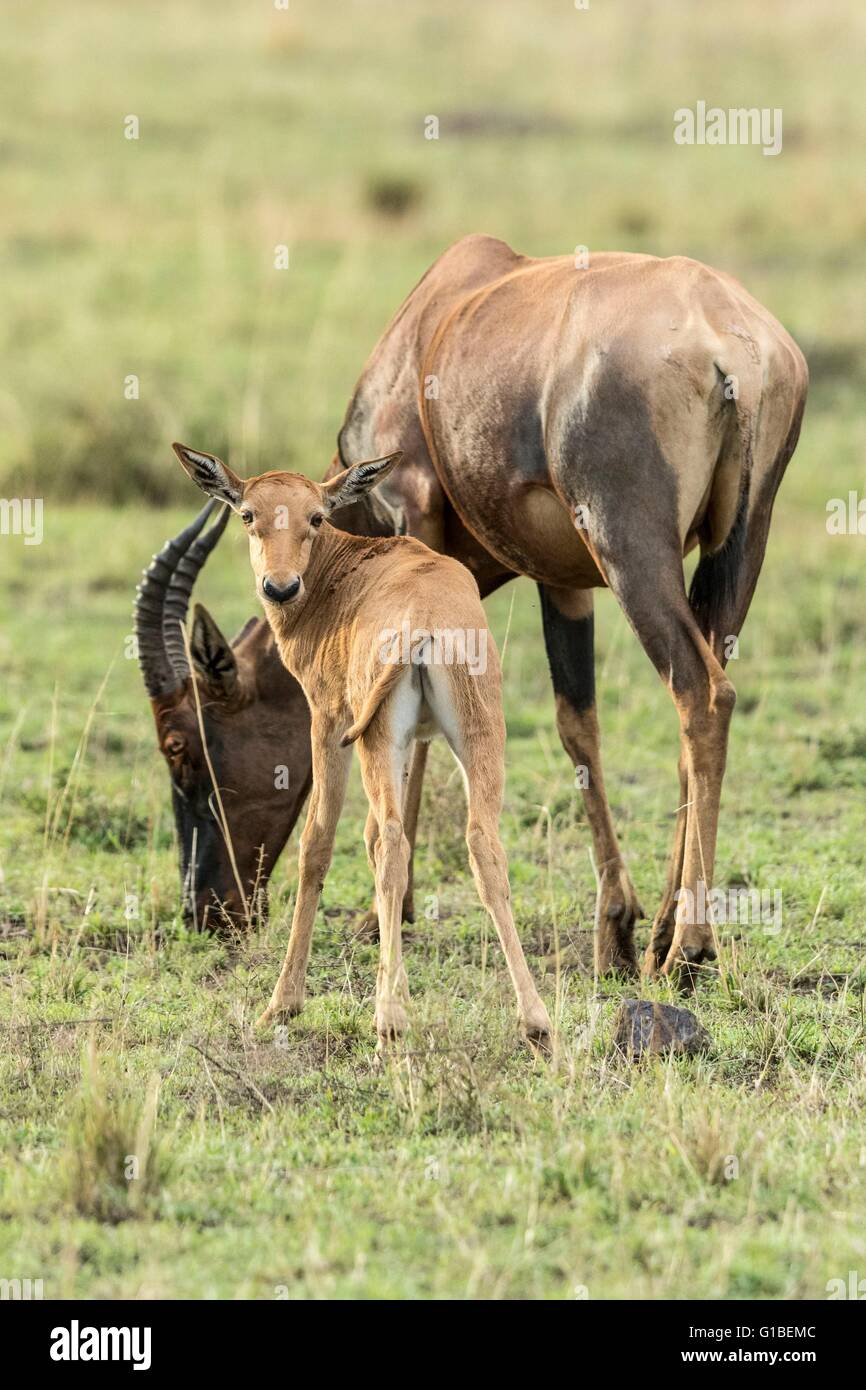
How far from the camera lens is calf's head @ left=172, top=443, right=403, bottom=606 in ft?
20.0

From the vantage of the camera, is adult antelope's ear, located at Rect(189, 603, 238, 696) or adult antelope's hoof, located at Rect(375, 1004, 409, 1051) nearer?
adult antelope's hoof, located at Rect(375, 1004, 409, 1051)

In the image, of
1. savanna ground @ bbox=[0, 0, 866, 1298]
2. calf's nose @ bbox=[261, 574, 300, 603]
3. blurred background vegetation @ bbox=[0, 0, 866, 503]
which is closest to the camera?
savanna ground @ bbox=[0, 0, 866, 1298]

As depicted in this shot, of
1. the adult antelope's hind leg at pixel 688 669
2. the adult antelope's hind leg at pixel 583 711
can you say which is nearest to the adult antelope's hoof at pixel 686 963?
the adult antelope's hind leg at pixel 688 669

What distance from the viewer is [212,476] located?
247 inches

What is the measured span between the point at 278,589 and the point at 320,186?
17.4 metres

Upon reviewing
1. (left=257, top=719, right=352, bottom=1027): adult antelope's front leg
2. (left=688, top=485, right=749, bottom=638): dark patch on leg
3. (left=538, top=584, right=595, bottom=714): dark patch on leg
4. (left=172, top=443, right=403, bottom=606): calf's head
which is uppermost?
(left=172, top=443, right=403, bottom=606): calf's head

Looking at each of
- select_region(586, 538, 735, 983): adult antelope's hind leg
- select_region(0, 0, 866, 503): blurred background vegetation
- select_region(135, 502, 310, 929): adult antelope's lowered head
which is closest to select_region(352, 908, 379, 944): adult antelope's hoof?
select_region(135, 502, 310, 929): adult antelope's lowered head

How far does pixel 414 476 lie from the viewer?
7465mm

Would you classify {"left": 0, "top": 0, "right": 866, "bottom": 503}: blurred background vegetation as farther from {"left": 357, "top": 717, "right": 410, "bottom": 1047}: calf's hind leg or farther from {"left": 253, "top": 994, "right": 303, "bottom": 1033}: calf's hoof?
{"left": 357, "top": 717, "right": 410, "bottom": 1047}: calf's hind leg

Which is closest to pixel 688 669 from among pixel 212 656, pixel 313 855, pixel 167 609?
pixel 313 855

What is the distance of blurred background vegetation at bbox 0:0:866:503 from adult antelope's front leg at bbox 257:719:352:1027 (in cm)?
767

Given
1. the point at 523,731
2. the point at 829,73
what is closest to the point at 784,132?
the point at 829,73

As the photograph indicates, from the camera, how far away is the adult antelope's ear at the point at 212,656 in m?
7.47
